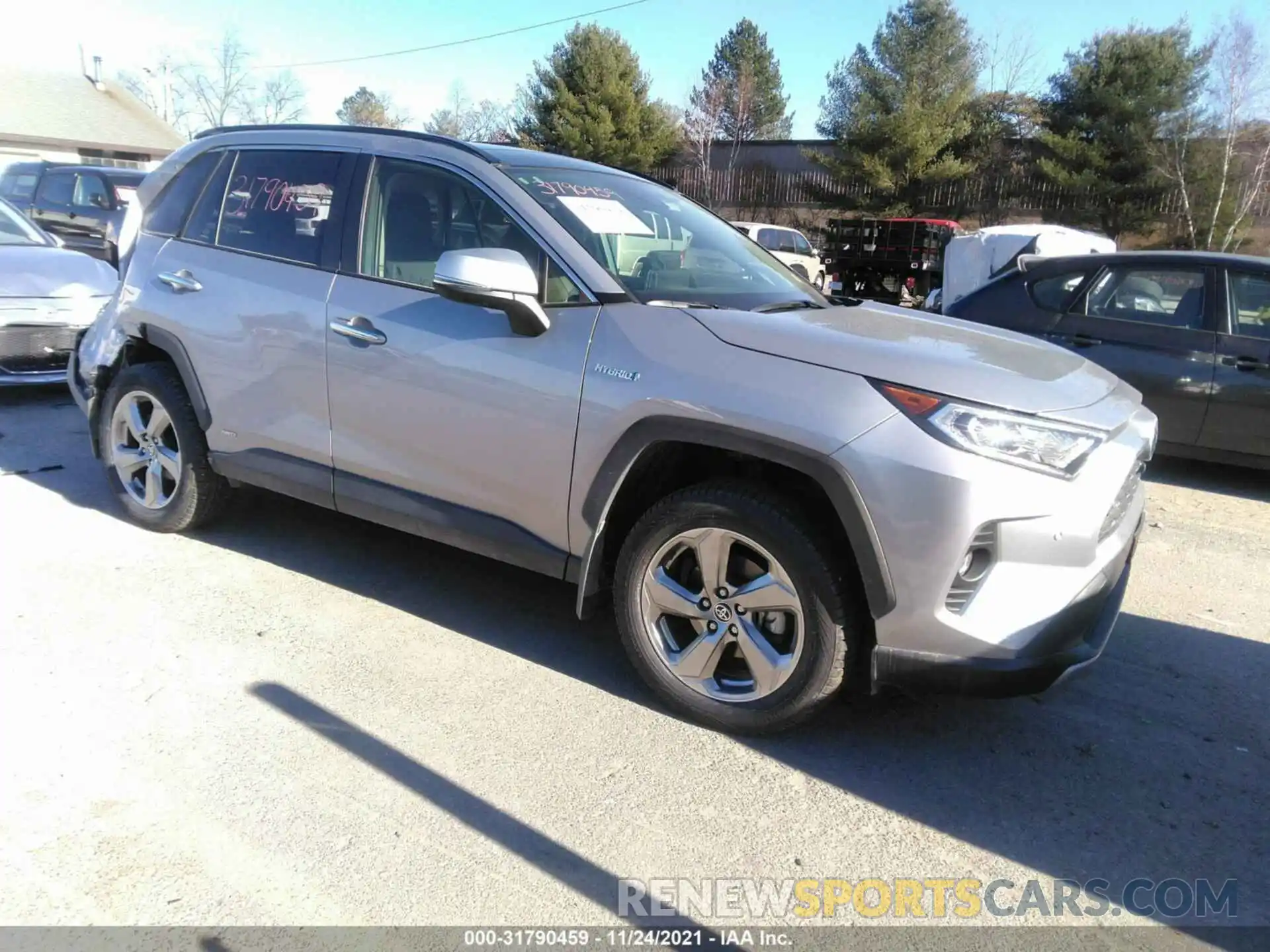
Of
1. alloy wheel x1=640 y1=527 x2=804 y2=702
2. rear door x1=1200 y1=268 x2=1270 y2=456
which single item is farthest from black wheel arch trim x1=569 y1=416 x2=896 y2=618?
rear door x1=1200 y1=268 x2=1270 y2=456

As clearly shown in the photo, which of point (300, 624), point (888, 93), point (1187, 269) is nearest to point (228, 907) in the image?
point (300, 624)

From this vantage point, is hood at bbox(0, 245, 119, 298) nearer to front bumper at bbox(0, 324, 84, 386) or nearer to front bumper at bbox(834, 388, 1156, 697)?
front bumper at bbox(0, 324, 84, 386)

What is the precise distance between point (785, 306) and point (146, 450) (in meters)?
3.13

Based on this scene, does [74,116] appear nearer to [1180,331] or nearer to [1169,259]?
[1169,259]

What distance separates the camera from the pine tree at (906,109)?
29875 mm

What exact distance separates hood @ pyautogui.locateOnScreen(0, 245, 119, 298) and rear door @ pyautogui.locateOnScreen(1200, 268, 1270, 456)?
7.85 metres

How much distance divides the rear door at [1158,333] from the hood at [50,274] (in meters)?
7.15

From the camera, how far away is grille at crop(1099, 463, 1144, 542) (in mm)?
2928

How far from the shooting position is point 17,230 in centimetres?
835

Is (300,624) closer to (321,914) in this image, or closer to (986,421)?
(321,914)

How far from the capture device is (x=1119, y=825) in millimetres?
2779

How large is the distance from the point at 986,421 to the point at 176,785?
2.54 meters

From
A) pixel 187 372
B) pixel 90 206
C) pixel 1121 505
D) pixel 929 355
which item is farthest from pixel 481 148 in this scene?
pixel 90 206

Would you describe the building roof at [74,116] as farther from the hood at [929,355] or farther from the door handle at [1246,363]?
the hood at [929,355]
